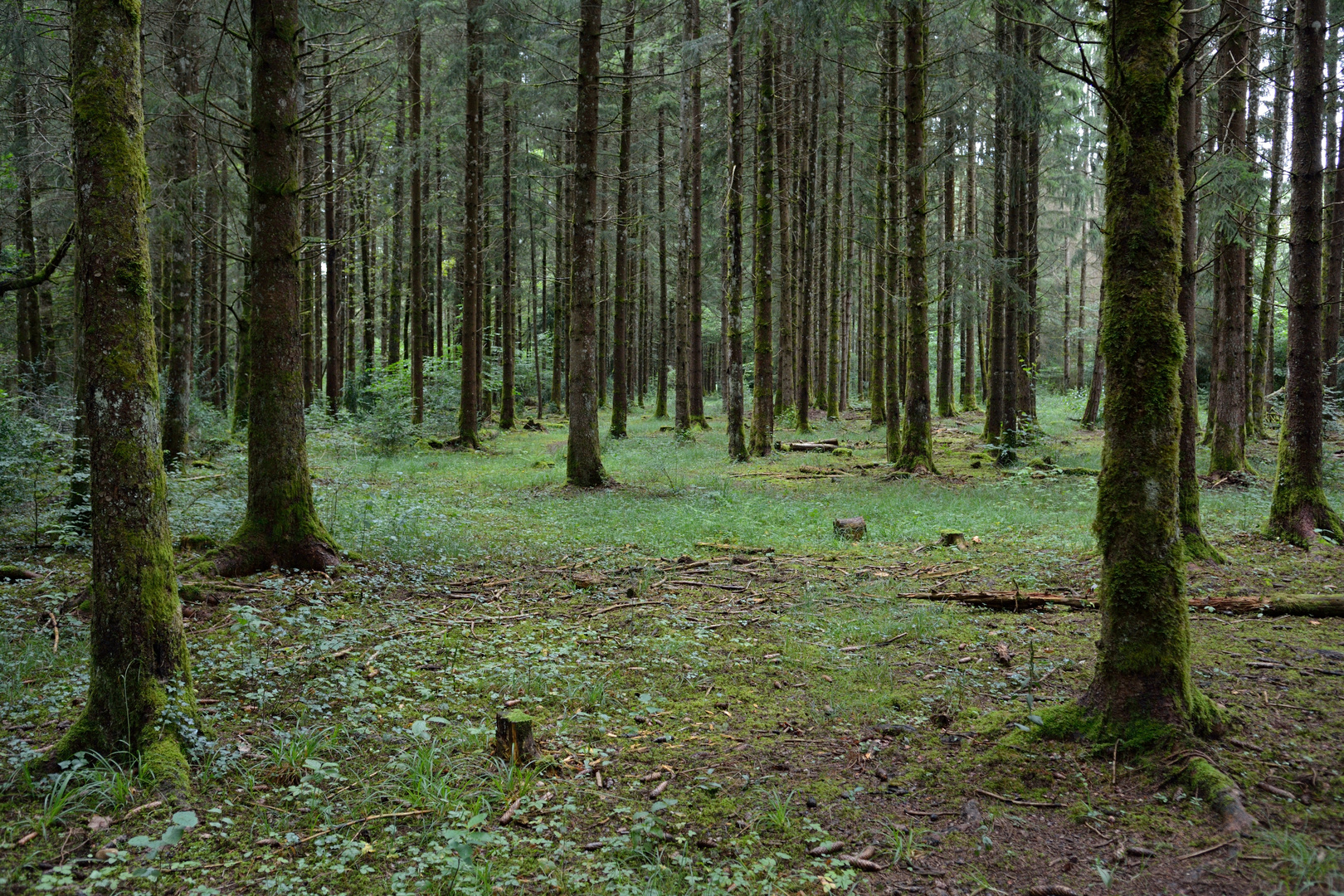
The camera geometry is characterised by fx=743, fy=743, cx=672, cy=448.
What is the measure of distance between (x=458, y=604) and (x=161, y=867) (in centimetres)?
381

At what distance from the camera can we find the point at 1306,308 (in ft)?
25.7

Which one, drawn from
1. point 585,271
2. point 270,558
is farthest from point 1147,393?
point 585,271

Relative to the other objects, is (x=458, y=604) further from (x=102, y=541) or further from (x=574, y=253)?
(x=574, y=253)

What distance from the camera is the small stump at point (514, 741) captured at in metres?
3.86

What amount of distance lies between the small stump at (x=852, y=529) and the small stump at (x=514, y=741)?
6.19 meters

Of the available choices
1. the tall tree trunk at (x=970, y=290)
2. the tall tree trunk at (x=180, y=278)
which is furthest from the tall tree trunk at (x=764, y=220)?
the tall tree trunk at (x=180, y=278)

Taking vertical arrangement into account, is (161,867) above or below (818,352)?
below

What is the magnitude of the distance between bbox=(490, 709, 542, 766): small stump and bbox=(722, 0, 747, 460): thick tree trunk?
13123 mm

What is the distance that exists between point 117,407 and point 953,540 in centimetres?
817

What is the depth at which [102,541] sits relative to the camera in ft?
11.3

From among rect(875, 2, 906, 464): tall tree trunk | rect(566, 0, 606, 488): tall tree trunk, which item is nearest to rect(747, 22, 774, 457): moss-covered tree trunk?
rect(875, 2, 906, 464): tall tree trunk

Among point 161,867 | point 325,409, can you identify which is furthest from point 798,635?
point 325,409

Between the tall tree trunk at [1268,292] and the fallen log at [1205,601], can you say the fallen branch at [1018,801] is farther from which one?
the tall tree trunk at [1268,292]

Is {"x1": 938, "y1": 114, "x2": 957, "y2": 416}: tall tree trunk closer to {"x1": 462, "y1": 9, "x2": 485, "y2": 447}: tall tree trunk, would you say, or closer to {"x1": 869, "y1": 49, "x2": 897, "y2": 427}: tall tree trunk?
{"x1": 869, "y1": 49, "x2": 897, "y2": 427}: tall tree trunk
